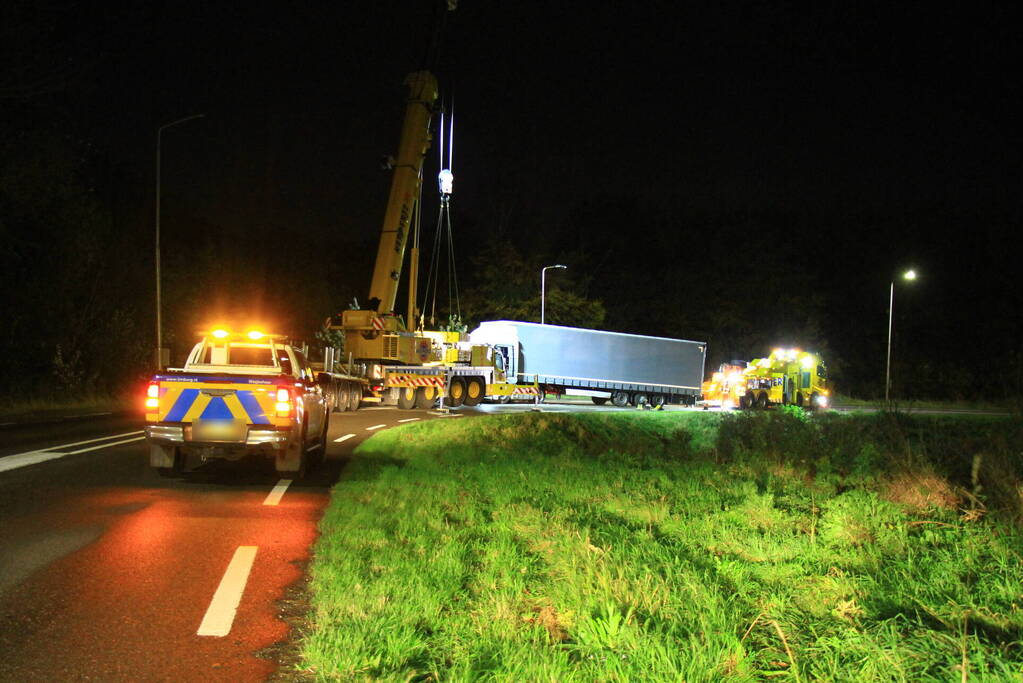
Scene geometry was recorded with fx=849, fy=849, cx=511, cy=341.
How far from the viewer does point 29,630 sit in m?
5.24

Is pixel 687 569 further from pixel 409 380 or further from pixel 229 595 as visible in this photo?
pixel 409 380

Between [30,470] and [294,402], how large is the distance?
4.18 m

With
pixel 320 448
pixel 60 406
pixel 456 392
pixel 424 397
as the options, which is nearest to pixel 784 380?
pixel 456 392

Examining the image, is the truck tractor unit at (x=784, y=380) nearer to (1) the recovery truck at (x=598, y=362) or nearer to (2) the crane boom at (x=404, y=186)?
(1) the recovery truck at (x=598, y=362)

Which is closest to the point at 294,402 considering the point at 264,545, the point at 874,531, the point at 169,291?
the point at 264,545

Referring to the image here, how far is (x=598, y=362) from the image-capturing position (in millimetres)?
40625

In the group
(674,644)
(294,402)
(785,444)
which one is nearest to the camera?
(674,644)

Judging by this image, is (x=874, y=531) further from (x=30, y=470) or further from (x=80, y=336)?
(x=80, y=336)

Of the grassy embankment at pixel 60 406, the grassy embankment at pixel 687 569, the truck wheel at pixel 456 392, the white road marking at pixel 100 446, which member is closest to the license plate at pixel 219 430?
the grassy embankment at pixel 687 569

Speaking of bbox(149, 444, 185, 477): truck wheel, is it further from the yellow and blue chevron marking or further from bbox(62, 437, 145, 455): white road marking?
bbox(62, 437, 145, 455): white road marking

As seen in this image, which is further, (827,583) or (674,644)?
(827,583)

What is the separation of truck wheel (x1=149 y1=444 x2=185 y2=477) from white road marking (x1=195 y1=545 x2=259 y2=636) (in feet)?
14.3

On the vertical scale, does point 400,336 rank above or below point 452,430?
above

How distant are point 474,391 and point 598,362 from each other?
8.65m
